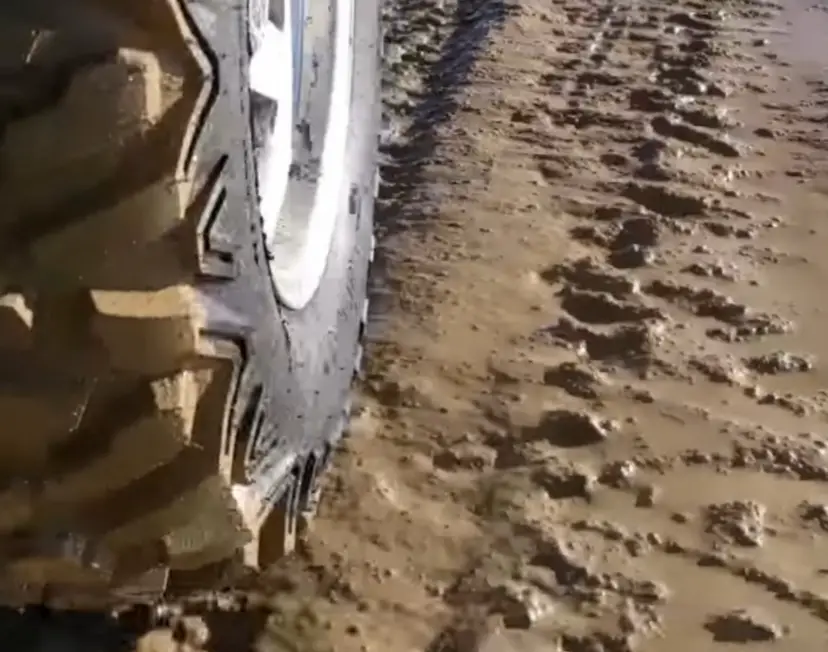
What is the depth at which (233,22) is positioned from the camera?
118cm

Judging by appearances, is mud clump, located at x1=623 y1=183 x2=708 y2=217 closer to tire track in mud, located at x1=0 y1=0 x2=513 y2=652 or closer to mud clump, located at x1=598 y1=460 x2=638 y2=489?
tire track in mud, located at x1=0 y1=0 x2=513 y2=652

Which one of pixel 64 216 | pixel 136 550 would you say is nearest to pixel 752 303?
pixel 136 550

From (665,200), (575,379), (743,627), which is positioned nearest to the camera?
(743,627)

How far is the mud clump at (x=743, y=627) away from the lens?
179cm

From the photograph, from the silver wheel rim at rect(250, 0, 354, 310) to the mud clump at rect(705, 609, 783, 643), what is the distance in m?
0.69

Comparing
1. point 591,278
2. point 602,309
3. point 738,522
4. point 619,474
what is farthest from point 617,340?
point 738,522

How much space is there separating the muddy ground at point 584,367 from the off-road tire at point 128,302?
17.7 inches

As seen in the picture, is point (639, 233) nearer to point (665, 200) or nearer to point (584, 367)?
point (665, 200)

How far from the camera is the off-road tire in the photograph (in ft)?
3.55

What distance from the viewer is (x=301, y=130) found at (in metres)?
1.90

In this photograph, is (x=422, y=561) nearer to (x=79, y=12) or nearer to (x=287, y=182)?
(x=287, y=182)

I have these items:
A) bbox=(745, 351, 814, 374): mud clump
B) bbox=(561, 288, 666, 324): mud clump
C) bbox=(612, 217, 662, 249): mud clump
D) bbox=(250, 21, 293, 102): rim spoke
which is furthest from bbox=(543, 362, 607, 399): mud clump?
bbox=(250, 21, 293, 102): rim spoke

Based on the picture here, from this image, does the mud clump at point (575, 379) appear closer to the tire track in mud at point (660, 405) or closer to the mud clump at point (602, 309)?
the tire track in mud at point (660, 405)

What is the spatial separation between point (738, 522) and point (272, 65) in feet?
3.04
